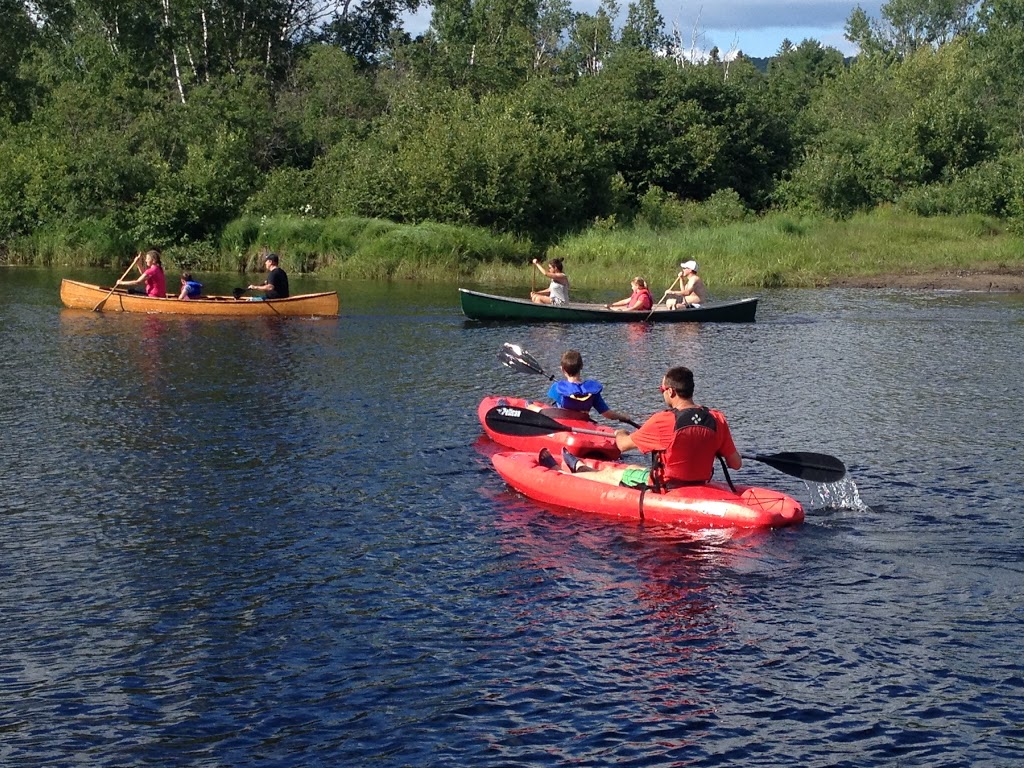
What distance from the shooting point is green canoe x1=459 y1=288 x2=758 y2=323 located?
981 inches

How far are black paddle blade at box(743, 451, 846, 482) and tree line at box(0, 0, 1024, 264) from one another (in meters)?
29.2

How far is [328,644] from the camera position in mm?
8102

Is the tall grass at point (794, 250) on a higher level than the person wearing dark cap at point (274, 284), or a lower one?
higher

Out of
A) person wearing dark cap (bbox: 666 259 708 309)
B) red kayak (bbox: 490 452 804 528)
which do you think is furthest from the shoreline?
red kayak (bbox: 490 452 804 528)

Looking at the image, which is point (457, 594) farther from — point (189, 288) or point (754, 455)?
point (189, 288)

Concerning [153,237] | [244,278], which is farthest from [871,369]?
[153,237]

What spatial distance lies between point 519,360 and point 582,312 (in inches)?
372

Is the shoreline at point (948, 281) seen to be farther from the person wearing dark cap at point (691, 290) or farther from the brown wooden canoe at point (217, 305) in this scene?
the brown wooden canoe at point (217, 305)

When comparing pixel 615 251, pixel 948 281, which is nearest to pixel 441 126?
pixel 615 251

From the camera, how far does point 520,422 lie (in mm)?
13359

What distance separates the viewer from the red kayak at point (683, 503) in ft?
34.4

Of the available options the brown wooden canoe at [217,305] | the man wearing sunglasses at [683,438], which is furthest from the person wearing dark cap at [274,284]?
the man wearing sunglasses at [683,438]

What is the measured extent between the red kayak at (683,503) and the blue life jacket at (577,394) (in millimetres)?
1724

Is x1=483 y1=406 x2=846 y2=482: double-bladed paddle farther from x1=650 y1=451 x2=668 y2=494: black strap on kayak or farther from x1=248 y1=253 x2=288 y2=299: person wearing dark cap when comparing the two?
x1=248 y1=253 x2=288 y2=299: person wearing dark cap
